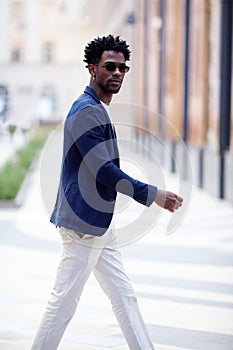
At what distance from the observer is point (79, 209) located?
5.71m

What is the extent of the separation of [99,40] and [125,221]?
1.01 metres

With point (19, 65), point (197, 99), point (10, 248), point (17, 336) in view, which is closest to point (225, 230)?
point (10, 248)

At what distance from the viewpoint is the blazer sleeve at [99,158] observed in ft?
18.5

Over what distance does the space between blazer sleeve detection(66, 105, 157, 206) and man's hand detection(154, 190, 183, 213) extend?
1.1 inches

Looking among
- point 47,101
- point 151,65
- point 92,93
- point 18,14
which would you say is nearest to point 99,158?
point 92,93

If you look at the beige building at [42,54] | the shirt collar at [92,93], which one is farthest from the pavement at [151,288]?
the beige building at [42,54]

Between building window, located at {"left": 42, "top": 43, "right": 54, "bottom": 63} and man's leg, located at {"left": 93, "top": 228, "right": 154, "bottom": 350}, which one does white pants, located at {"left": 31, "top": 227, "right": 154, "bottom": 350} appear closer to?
man's leg, located at {"left": 93, "top": 228, "right": 154, "bottom": 350}

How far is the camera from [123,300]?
586 centimetres

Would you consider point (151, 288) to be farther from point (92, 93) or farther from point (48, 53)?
point (48, 53)

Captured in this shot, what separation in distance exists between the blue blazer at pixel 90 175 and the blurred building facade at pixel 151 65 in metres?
0.75

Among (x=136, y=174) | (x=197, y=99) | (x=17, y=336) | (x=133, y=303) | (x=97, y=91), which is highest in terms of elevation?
(x=97, y=91)

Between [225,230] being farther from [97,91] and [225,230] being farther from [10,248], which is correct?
[97,91]

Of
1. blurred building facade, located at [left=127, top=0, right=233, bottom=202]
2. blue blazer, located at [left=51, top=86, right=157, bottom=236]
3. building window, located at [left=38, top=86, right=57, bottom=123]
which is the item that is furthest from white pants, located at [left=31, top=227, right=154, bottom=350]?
building window, located at [left=38, top=86, right=57, bottom=123]

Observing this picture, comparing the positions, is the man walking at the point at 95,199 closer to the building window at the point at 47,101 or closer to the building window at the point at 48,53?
the building window at the point at 47,101
